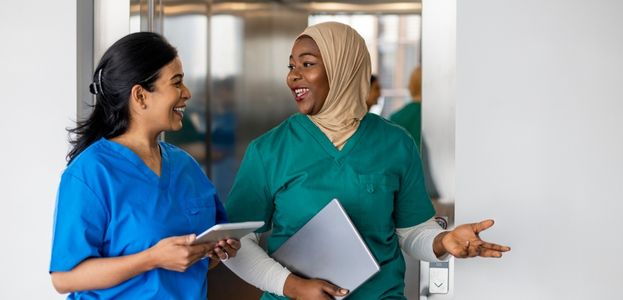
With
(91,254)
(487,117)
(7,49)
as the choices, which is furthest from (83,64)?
(487,117)

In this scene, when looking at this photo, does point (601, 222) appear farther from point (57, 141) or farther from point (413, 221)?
point (57, 141)

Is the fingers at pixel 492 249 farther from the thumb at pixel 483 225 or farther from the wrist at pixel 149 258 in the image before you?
the wrist at pixel 149 258

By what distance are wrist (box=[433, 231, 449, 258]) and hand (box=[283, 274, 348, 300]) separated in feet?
0.87

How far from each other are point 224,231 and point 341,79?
1.79 feet

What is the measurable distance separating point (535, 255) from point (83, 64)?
1403 millimetres

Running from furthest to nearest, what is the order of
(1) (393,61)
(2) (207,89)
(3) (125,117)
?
(1) (393,61) → (2) (207,89) → (3) (125,117)

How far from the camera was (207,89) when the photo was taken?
327 cm

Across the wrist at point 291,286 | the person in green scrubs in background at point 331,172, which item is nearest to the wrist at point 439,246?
the person in green scrubs in background at point 331,172

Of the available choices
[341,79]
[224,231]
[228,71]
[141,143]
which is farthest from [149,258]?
[228,71]

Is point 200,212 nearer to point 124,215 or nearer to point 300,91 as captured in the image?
point 124,215

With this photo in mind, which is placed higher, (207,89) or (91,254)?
(207,89)

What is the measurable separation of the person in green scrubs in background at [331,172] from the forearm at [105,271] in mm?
417

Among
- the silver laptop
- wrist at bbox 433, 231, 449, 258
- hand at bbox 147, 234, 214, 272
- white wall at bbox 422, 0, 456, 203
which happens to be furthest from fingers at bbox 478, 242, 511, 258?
hand at bbox 147, 234, 214, 272

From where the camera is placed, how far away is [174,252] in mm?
1640
